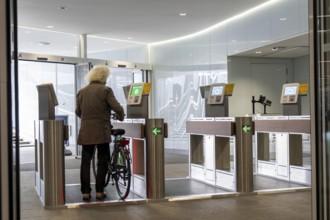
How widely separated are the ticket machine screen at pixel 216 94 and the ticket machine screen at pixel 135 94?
1.18m

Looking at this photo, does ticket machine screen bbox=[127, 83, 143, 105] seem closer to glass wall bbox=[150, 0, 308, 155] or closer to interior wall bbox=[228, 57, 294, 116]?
glass wall bbox=[150, 0, 308, 155]

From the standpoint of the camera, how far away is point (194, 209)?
452cm

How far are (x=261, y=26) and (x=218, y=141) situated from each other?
133 inches

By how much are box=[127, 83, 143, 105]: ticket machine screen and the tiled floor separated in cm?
129

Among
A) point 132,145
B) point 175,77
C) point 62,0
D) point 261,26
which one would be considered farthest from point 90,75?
point 175,77

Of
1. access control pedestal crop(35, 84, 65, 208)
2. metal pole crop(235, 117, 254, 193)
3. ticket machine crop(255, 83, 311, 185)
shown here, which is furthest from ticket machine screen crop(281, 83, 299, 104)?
access control pedestal crop(35, 84, 65, 208)

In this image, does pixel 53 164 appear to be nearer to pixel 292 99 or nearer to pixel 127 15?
pixel 292 99

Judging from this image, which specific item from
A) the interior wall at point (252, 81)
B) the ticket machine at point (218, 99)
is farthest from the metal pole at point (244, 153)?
the interior wall at point (252, 81)

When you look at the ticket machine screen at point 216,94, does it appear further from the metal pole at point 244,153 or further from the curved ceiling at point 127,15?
the curved ceiling at point 127,15

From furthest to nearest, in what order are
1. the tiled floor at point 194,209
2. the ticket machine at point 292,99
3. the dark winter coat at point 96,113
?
the ticket machine at point 292,99 < the dark winter coat at point 96,113 < the tiled floor at point 194,209

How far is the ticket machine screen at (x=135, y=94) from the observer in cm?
545

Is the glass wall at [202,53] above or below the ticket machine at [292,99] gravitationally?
above

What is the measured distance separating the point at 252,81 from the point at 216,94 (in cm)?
413

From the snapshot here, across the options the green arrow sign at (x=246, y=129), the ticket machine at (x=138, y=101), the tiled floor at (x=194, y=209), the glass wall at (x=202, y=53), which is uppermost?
the glass wall at (x=202, y=53)
